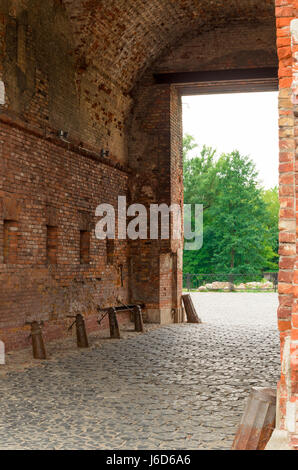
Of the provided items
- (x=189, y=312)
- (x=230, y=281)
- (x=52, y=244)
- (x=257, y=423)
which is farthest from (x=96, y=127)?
(x=230, y=281)

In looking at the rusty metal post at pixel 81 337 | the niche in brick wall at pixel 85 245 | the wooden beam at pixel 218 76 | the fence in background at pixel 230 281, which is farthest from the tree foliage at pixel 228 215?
the rusty metal post at pixel 81 337

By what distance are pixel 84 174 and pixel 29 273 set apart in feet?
10.8

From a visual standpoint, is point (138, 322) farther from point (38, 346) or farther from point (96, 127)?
point (96, 127)

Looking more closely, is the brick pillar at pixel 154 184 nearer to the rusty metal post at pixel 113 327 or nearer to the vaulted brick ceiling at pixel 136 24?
the vaulted brick ceiling at pixel 136 24

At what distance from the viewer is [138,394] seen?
269 inches

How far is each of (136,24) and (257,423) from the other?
12183 millimetres

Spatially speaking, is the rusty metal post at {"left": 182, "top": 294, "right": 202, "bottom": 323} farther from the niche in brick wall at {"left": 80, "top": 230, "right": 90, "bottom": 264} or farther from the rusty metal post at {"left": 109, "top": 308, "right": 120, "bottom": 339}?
the rusty metal post at {"left": 109, "top": 308, "right": 120, "bottom": 339}

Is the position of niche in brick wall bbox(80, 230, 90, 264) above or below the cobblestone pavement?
above

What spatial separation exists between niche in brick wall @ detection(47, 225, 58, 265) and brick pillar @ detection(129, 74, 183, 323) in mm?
4261

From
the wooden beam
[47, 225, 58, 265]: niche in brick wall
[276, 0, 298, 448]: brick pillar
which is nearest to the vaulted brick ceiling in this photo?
the wooden beam

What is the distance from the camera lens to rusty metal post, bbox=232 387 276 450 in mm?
3895

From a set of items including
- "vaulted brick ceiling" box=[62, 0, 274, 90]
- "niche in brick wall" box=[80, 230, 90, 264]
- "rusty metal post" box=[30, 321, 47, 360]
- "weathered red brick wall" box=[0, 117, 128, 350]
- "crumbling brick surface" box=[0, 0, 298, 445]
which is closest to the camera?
"rusty metal post" box=[30, 321, 47, 360]

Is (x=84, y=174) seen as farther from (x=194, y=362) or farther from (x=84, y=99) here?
(x=194, y=362)
